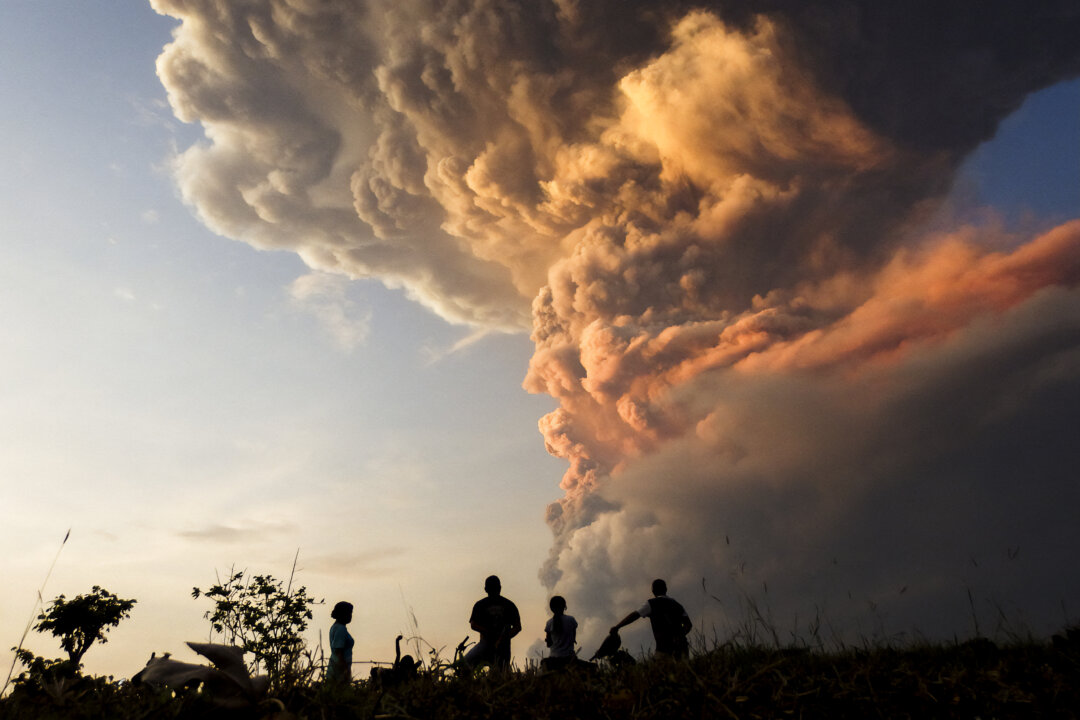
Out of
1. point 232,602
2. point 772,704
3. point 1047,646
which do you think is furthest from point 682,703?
point 232,602

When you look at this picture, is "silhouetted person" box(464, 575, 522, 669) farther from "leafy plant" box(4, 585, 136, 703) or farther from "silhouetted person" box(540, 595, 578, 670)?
"leafy plant" box(4, 585, 136, 703)

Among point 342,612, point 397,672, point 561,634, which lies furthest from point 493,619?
point 397,672

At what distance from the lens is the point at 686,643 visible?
842cm

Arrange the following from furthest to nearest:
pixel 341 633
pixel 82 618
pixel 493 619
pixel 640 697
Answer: pixel 82 618, pixel 341 633, pixel 493 619, pixel 640 697

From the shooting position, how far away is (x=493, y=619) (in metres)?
8.19

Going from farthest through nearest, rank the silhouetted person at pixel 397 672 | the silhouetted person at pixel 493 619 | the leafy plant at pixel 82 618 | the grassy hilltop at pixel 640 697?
the leafy plant at pixel 82 618, the silhouetted person at pixel 493 619, the silhouetted person at pixel 397 672, the grassy hilltop at pixel 640 697

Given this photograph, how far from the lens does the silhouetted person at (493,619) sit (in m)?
7.77

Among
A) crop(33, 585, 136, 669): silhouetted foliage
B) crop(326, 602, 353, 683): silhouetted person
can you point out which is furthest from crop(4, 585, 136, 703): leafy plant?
crop(326, 602, 353, 683): silhouetted person

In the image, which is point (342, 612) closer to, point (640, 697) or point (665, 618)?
point (665, 618)

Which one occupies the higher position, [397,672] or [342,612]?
[342,612]

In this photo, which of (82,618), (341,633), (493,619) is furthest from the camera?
(82,618)

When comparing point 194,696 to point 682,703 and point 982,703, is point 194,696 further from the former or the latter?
point 982,703

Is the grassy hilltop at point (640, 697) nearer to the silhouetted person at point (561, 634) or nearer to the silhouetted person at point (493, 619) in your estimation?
the silhouetted person at point (493, 619)

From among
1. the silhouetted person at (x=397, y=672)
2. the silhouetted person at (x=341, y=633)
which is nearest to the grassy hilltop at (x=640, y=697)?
the silhouetted person at (x=397, y=672)
